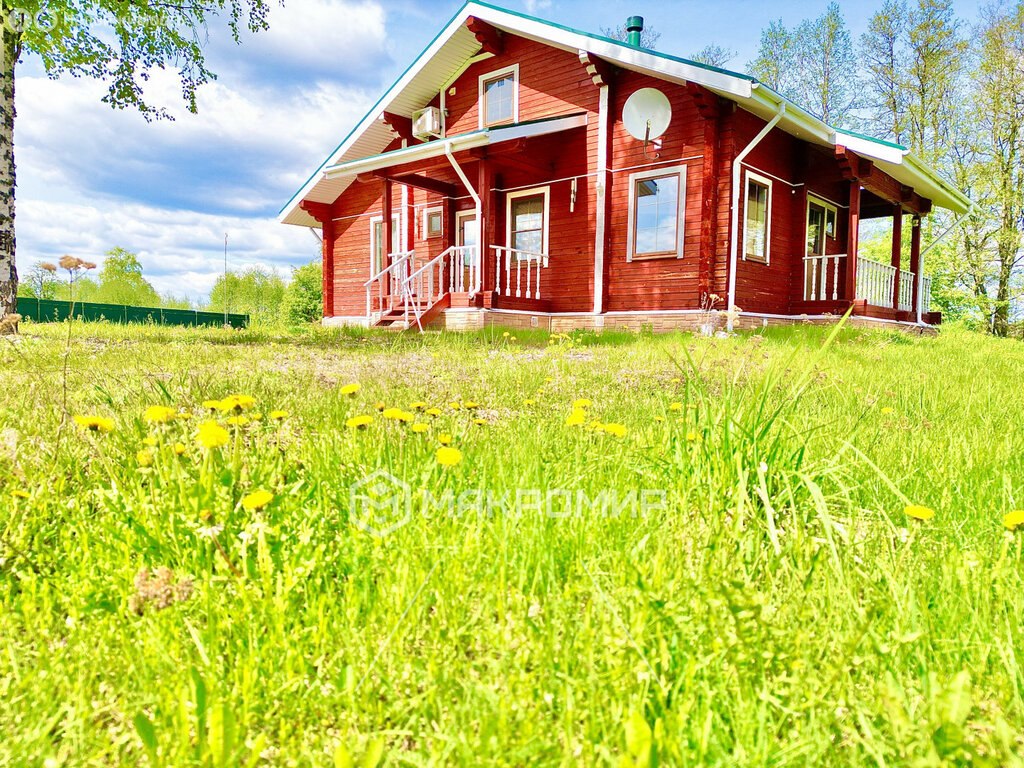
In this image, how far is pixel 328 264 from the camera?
16.2 metres

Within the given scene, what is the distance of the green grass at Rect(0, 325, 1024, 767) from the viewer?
845 millimetres

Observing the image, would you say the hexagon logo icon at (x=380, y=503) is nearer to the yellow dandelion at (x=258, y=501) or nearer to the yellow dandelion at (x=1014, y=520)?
the yellow dandelion at (x=258, y=501)

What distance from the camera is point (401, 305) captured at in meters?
12.4

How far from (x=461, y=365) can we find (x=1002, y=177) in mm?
23402

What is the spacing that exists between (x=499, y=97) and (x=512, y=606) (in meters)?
12.5

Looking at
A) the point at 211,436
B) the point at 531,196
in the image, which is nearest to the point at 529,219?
the point at 531,196

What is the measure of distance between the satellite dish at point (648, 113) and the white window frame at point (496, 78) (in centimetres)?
281

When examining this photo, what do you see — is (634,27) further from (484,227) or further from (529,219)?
(484,227)

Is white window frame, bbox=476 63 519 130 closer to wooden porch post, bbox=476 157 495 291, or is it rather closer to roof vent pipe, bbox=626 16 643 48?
wooden porch post, bbox=476 157 495 291

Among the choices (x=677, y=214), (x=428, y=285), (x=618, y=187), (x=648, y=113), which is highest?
(x=648, y=113)

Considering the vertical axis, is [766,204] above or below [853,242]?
above

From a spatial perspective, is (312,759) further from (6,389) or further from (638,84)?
(638,84)

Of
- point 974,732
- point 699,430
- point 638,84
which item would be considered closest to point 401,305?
point 638,84

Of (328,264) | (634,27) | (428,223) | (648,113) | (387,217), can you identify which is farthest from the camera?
(328,264)
